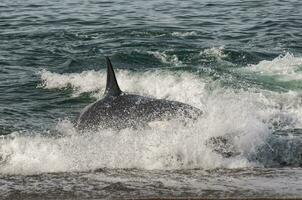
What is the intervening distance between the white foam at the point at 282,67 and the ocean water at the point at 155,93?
0.13 feet

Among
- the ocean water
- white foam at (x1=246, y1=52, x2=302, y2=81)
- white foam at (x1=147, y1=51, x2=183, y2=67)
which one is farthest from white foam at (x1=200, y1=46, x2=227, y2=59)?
white foam at (x1=246, y1=52, x2=302, y2=81)

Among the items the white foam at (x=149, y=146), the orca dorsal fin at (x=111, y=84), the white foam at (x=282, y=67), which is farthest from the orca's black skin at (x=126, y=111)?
the white foam at (x=282, y=67)

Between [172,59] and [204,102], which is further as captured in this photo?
[172,59]

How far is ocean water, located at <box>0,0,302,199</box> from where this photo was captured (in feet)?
27.1

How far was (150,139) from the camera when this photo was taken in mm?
10273

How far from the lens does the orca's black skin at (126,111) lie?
35.4ft

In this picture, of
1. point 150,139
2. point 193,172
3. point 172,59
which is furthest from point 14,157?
point 172,59

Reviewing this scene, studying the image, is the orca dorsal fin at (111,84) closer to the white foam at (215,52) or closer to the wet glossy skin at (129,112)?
the wet glossy skin at (129,112)

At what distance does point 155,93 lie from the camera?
15.7 meters

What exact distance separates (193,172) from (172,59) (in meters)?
9.54

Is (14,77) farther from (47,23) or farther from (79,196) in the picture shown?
(79,196)

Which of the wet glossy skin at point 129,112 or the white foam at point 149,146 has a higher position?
the wet glossy skin at point 129,112

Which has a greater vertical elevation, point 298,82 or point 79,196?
point 79,196

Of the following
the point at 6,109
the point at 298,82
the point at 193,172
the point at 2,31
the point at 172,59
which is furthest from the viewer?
the point at 2,31
